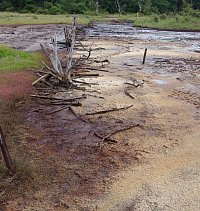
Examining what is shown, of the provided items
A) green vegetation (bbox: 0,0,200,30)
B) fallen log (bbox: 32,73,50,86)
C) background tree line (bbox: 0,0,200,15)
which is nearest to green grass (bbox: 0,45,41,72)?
fallen log (bbox: 32,73,50,86)

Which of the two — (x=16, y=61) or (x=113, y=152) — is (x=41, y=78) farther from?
(x=113, y=152)

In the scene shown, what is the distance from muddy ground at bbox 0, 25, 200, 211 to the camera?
6910 mm

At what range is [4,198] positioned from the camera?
22.3 ft

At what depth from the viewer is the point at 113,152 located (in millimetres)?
8812

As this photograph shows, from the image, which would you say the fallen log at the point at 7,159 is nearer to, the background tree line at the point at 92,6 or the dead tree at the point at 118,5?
the background tree line at the point at 92,6

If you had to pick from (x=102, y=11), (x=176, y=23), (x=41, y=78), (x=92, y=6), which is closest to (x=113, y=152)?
(x=41, y=78)

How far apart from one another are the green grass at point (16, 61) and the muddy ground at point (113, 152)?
118 inches

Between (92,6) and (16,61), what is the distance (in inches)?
2109

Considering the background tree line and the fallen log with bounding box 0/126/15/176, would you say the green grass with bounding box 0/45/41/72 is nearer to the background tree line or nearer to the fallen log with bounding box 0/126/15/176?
the fallen log with bounding box 0/126/15/176

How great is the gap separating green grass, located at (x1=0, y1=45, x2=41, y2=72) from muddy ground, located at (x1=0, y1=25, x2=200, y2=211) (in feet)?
9.86

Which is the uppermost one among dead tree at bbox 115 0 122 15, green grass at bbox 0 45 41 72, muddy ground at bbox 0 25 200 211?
muddy ground at bbox 0 25 200 211

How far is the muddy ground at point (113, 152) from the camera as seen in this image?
691cm

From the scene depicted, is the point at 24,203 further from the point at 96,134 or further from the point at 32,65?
the point at 32,65

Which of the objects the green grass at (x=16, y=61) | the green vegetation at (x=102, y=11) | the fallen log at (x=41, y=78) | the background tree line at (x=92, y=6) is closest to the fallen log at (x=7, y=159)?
the fallen log at (x=41, y=78)
